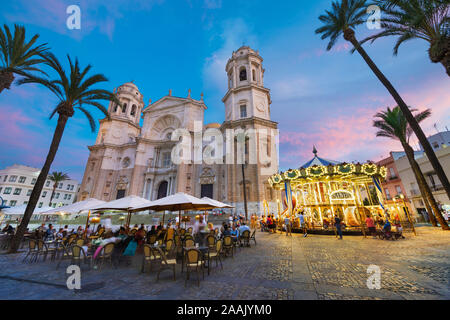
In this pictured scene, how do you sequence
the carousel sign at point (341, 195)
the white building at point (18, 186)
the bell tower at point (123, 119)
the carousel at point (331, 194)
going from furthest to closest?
the white building at point (18, 186) < the bell tower at point (123, 119) < the carousel sign at point (341, 195) < the carousel at point (331, 194)

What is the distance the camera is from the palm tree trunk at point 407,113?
862 centimetres

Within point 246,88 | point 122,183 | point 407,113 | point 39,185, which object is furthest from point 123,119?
point 407,113

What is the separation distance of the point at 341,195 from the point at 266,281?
13.5 m

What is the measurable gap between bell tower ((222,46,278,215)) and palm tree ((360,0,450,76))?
50.5ft

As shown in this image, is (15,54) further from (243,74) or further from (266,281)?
(243,74)

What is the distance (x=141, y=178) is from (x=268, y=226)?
22340 mm

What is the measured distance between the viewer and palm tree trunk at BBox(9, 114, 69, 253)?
345 inches

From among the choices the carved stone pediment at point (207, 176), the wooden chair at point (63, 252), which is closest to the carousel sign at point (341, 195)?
the carved stone pediment at point (207, 176)

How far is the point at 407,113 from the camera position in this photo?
30.5ft

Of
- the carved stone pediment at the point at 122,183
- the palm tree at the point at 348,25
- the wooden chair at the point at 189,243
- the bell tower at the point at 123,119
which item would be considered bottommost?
the wooden chair at the point at 189,243

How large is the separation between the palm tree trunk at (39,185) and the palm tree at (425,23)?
730 inches

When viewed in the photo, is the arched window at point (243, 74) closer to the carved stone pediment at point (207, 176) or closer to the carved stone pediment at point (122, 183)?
the carved stone pediment at point (207, 176)
